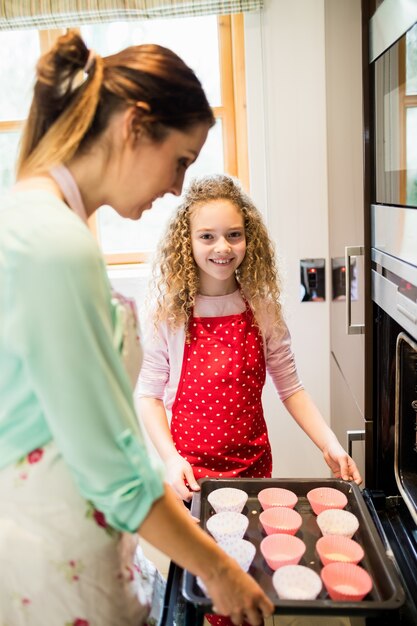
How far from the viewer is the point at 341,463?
4.05ft

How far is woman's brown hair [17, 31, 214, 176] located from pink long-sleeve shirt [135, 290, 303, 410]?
0.77 metres

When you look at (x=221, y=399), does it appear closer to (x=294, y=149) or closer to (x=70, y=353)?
(x=70, y=353)

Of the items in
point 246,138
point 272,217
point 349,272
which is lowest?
point 349,272

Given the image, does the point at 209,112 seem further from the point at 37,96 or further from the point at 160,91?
the point at 37,96

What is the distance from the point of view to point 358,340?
4.75ft

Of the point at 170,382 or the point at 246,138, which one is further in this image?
the point at 246,138

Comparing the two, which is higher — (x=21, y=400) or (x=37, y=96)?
(x=37, y=96)

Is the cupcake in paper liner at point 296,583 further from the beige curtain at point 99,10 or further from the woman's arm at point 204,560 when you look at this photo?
the beige curtain at point 99,10

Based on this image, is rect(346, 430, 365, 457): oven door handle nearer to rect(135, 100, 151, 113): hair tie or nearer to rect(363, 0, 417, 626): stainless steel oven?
rect(363, 0, 417, 626): stainless steel oven

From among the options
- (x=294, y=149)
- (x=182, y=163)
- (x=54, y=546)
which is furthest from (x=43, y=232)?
(x=294, y=149)

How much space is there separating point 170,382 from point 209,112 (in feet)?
2.72

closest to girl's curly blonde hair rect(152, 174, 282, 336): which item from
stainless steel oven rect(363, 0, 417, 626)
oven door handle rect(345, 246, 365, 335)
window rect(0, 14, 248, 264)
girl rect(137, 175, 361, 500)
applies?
girl rect(137, 175, 361, 500)

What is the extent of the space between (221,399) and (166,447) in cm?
18

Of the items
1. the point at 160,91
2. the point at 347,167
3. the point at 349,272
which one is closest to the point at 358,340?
the point at 349,272
